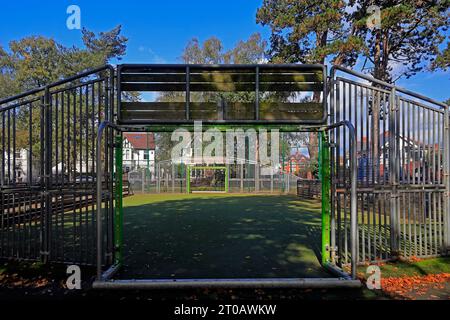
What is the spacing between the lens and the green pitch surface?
18.5 ft

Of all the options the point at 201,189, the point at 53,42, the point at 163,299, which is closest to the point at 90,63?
→ the point at 53,42

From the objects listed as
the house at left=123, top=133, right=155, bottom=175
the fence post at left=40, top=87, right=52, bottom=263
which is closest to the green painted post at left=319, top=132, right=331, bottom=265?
the fence post at left=40, top=87, right=52, bottom=263

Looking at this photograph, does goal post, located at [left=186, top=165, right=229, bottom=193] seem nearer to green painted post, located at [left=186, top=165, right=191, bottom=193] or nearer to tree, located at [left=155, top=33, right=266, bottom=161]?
green painted post, located at [left=186, top=165, right=191, bottom=193]

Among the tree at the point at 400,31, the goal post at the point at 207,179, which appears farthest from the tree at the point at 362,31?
the goal post at the point at 207,179

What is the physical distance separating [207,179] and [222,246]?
19.0 metres

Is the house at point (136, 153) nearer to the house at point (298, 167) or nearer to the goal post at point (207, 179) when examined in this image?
the goal post at point (207, 179)

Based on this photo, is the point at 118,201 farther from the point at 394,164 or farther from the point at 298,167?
the point at 298,167

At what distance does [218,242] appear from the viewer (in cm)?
787

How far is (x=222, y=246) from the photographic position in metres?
7.44

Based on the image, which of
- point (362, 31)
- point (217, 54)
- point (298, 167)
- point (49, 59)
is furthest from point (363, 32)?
point (49, 59)

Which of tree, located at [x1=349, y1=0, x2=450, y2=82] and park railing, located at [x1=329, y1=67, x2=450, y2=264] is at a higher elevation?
Answer: tree, located at [x1=349, y1=0, x2=450, y2=82]

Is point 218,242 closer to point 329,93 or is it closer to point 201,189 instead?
point 329,93

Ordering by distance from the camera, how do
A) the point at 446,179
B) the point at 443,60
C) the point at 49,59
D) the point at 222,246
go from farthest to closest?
the point at 49,59
the point at 443,60
the point at 222,246
the point at 446,179

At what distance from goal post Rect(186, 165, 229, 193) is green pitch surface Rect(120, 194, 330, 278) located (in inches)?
523
